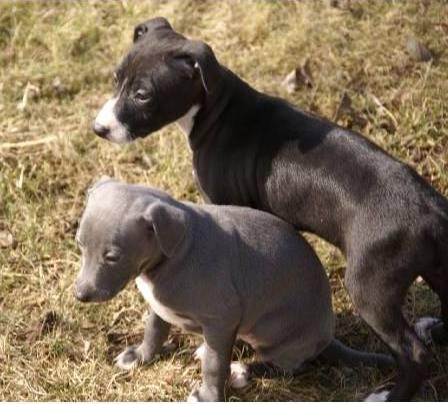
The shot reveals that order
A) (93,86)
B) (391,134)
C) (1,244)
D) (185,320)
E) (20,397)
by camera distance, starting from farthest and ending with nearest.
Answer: (93,86) < (391,134) < (1,244) < (20,397) < (185,320)

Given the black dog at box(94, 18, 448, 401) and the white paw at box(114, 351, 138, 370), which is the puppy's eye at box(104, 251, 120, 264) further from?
the black dog at box(94, 18, 448, 401)

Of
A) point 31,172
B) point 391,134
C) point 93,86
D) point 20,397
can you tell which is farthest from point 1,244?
point 391,134

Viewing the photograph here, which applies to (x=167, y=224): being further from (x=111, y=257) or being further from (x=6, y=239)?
(x=6, y=239)

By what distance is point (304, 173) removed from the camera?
5133mm

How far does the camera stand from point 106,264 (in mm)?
4422

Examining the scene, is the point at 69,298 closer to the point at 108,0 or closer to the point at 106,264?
the point at 106,264

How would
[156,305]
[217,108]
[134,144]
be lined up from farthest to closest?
[134,144] < [217,108] < [156,305]

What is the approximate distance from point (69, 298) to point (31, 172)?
1344 mm

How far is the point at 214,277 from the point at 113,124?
1360 mm

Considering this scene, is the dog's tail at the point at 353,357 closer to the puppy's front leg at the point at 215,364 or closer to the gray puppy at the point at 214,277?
the gray puppy at the point at 214,277

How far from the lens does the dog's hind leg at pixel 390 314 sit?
469cm

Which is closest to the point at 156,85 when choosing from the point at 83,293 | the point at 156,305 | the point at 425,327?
the point at 156,305

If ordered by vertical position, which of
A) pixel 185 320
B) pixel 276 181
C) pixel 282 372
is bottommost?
pixel 282 372

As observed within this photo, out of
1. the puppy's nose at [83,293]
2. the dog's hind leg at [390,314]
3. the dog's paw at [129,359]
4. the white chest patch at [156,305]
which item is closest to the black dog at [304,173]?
the dog's hind leg at [390,314]
